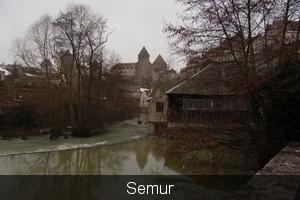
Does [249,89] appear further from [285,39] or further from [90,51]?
[90,51]

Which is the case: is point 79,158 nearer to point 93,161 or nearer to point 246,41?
point 93,161

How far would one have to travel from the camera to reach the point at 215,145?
25.1 feet

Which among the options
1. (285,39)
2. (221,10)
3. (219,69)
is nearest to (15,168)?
(219,69)

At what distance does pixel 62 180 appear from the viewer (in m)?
9.58

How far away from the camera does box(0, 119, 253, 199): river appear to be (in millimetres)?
8991

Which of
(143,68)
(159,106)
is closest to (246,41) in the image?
(159,106)

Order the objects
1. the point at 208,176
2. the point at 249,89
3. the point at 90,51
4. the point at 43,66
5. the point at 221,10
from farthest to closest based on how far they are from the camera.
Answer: the point at 90,51 → the point at 43,66 → the point at 208,176 → the point at 221,10 → the point at 249,89

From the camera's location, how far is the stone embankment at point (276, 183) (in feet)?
9.93

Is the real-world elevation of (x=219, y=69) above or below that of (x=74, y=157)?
above

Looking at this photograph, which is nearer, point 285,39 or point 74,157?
point 285,39

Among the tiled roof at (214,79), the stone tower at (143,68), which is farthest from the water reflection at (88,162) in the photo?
the stone tower at (143,68)

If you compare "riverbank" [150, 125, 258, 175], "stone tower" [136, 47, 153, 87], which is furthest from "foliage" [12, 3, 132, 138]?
"stone tower" [136, 47, 153, 87]

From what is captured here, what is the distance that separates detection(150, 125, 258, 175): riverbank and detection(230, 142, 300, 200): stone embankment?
2861 mm

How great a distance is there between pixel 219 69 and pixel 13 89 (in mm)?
24184
